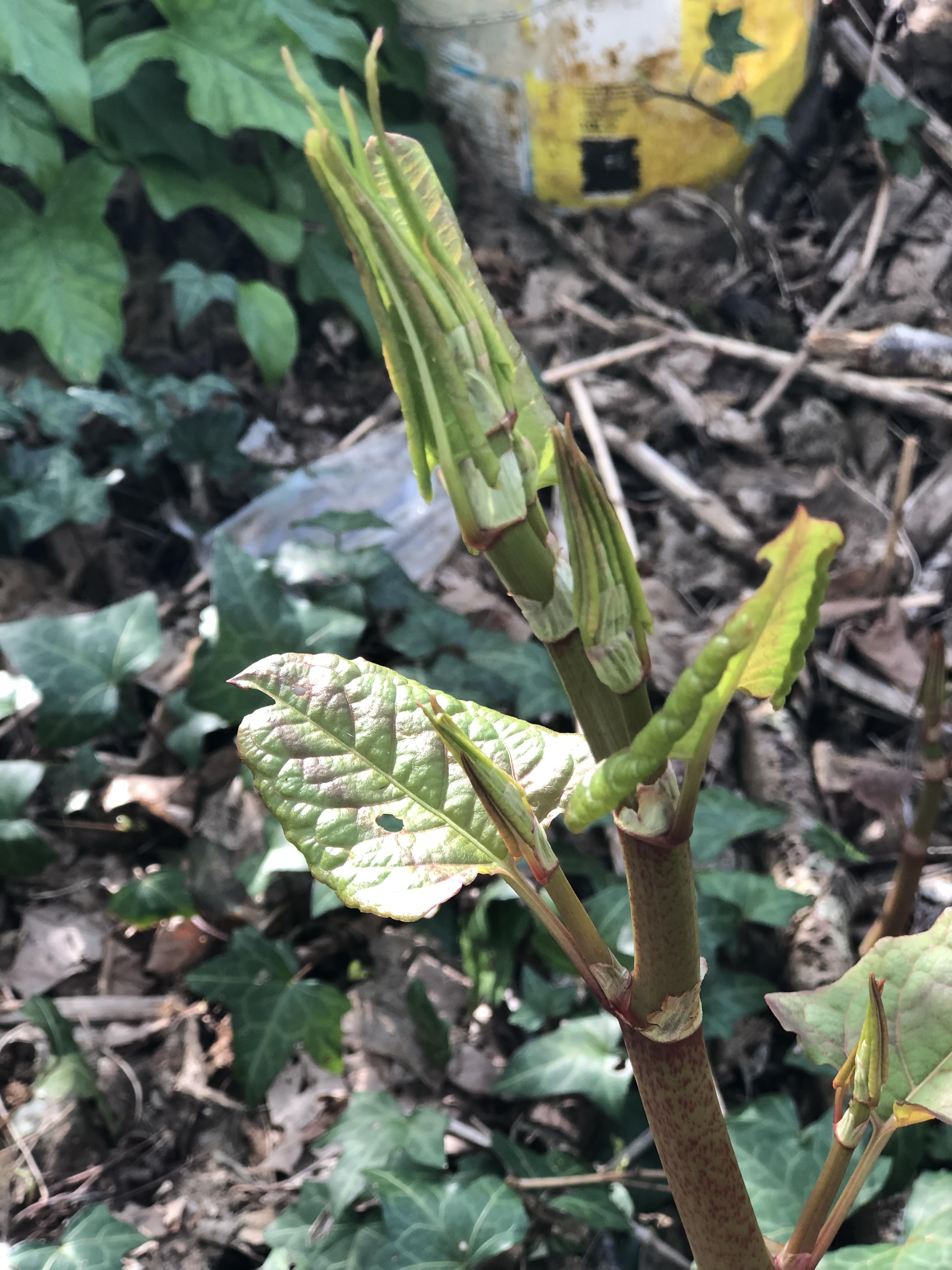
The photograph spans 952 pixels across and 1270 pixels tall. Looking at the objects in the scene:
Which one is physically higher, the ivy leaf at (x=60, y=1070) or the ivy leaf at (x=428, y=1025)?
the ivy leaf at (x=428, y=1025)

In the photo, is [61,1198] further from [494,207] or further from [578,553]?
[494,207]

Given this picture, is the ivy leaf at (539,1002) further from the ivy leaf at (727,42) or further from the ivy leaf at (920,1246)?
the ivy leaf at (727,42)

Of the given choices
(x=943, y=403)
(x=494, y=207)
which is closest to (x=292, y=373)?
(x=494, y=207)

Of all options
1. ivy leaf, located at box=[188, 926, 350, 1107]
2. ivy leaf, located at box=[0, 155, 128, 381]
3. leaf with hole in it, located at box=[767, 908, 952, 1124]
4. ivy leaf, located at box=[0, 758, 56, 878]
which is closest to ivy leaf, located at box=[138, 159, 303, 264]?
ivy leaf, located at box=[0, 155, 128, 381]

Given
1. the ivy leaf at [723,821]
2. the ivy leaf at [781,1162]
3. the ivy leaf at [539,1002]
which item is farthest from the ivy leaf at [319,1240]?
the ivy leaf at [723,821]

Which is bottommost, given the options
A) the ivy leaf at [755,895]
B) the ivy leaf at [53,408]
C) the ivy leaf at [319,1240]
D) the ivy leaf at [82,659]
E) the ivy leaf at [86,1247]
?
the ivy leaf at [86,1247]

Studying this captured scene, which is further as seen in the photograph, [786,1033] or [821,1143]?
[786,1033]

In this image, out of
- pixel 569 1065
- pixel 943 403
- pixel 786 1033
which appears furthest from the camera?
pixel 943 403

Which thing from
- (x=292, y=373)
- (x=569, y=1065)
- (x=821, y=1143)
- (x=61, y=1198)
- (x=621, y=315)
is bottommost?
(x=61, y=1198)
